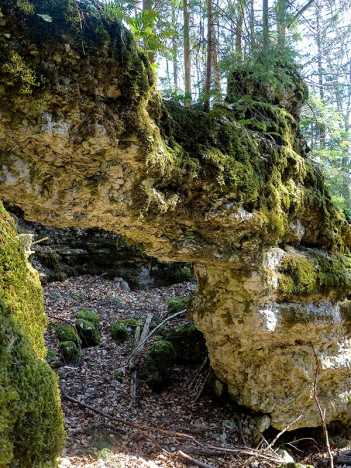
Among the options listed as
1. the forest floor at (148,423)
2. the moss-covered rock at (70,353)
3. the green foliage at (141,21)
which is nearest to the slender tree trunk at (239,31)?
the green foliage at (141,21)

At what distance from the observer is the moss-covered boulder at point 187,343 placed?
28.2 feet

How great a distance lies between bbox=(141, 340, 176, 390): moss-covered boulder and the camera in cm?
756

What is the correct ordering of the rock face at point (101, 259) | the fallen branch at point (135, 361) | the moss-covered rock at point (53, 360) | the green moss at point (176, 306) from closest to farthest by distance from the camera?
1. the fallen branch at point (135, 361)
2. the moss-covered rock at point (53, 360)
3. the green moss at point (176, 306)
4. the rock face at point (101, 259)

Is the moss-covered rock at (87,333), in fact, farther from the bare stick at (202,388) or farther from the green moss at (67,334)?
the bare stick at (202,388)

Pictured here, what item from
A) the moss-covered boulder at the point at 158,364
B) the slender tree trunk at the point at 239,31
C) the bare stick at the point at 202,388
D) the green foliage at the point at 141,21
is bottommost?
the bare stick at the point at 202,388

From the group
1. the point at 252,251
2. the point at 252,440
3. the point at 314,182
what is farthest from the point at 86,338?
the point at 314,182

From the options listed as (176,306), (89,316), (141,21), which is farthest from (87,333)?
(141,21)

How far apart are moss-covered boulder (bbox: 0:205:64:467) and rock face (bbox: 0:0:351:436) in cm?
102

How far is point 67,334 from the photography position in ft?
26.7

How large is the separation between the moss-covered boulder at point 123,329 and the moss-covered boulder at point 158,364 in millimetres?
967

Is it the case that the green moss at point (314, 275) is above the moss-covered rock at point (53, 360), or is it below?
above

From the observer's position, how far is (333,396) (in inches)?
280

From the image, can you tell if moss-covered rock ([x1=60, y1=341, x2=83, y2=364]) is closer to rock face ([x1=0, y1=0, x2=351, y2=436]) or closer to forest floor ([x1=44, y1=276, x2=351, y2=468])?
forest floor ([x1=44, y1=276, x2=351, y2=468])

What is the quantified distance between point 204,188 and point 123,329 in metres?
5.27
